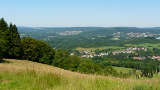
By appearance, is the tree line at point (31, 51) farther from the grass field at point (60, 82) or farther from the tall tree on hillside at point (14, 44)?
the grass field at point (60, 82)

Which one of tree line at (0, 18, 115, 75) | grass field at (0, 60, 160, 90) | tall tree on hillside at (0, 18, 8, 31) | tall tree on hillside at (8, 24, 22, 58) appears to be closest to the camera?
grass field at (0, 60, 160, 90)

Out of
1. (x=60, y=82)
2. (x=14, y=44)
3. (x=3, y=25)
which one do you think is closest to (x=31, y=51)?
(x=14, y=44)

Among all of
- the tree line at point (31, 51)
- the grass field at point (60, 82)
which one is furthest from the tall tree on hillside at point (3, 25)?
the grass field at point (60, 82)

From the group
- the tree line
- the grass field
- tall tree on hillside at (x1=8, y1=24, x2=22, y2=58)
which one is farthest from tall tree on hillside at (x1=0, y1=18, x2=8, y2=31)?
the grass field

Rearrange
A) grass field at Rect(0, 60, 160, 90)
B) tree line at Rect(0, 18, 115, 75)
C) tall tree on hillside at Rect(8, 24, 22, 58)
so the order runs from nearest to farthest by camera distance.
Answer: grass field at Rect(0, 60, 160, 90) → tree line at Rect(0, 18, 115, 75) → tall tree on hillside at Rect(8, 24, 22, 58)

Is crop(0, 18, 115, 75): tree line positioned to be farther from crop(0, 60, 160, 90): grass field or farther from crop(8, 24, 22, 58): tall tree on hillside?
crop(0, 60, 160, 90): grass field

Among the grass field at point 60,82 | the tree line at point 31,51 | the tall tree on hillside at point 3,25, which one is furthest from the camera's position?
the tall tree on hillside at point 3,25

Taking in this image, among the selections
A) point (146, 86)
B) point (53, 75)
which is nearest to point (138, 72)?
point (146, 86)

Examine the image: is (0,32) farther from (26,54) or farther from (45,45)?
(45,45)

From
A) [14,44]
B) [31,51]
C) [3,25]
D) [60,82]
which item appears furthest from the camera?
[31,51]

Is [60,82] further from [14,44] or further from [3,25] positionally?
[3,25]

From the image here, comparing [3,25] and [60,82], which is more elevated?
[3,25]

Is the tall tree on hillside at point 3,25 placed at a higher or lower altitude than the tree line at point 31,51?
higher

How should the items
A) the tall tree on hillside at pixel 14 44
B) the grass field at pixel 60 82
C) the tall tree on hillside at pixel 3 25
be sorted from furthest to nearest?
the tall tree on hillside at pixel 3 25 < the tall tree on hillside at pixel 14 44 < the grass field at pixel 60 82
